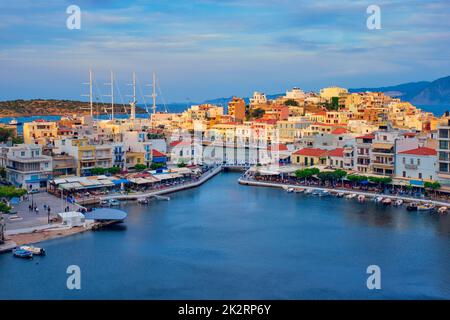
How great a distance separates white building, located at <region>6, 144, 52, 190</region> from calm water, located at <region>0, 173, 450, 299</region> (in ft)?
8.61

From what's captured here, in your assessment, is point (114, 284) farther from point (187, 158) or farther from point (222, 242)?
point (187, 158)

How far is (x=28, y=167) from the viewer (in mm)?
15172

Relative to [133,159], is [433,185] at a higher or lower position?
lower

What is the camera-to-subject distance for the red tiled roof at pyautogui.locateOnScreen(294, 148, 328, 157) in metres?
19.2

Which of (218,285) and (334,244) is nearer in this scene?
(218,285)

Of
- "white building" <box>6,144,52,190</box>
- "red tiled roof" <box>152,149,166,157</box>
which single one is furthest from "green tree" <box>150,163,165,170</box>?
"white building" <box>6,144,52,190</box>

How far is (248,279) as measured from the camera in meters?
8.76

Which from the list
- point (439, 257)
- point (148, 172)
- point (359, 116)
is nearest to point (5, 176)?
point (148, 172)

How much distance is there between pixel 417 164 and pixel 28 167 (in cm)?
968

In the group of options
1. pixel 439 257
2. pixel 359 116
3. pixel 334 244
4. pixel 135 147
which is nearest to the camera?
pixel 439 257

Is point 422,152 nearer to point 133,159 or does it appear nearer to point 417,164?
point 417,164

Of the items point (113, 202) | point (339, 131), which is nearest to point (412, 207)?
point (113, 202)

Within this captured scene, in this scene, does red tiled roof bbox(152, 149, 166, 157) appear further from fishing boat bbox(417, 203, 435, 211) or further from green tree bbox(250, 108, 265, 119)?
green tree bbox(250, 108, 265, 119)

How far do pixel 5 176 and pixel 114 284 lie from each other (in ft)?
28.0
